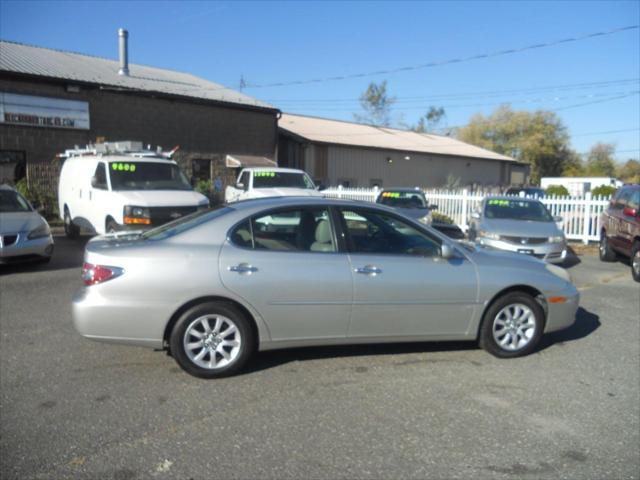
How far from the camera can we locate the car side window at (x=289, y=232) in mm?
4902

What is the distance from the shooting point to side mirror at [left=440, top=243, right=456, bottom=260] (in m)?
5.14

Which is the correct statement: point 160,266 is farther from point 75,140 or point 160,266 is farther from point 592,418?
point 75,140

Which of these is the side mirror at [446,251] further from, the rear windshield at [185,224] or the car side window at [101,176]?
the car side window at [101,176]

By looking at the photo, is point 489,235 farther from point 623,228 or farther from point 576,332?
point 576,332

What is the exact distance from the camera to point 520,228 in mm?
10797

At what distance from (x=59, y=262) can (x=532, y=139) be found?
61.7 m

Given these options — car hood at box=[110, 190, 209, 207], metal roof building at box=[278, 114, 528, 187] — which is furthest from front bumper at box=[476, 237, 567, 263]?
metal roof building at box=[278, 114, 528, 187]

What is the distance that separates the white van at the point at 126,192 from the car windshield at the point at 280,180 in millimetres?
2739

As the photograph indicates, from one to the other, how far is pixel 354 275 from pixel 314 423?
54.5 inches

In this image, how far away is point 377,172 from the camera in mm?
32750

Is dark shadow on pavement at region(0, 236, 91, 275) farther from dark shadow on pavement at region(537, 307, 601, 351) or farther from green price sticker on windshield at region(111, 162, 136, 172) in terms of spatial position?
dark shadow on pavement at region(537, 307, 601, 351)

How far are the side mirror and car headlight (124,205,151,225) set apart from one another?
702cm

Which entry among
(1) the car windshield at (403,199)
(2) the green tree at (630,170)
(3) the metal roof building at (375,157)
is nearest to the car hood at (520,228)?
(1) the car windshield at (403,199)

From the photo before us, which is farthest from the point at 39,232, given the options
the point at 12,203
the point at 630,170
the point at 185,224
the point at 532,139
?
the point at 630,170
